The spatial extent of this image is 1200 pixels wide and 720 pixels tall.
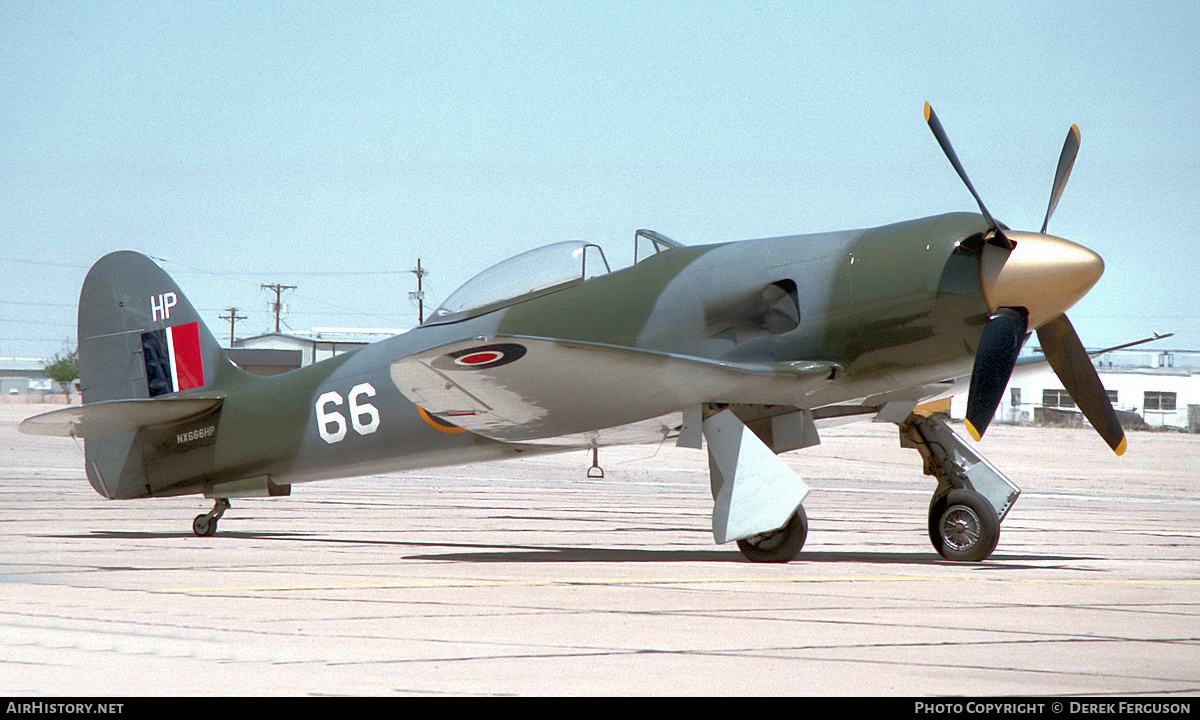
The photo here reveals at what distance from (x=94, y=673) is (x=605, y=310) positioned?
18.0 ft

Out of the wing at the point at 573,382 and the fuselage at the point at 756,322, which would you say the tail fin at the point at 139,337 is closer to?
the fuselage at the point at 756,322

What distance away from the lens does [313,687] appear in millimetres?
3869

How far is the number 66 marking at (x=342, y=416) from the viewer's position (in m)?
10.2

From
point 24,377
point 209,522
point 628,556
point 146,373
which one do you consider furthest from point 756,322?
point 24,377

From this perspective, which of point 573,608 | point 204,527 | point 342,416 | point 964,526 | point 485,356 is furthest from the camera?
point 204,527

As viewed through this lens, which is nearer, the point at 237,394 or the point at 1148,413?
the point at 237,394

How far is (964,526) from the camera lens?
8859 millimetres

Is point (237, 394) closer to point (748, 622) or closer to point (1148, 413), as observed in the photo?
point (748, 622)

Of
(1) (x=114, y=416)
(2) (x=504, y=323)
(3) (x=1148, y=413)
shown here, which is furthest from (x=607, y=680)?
(3) (x=1148, y=413)

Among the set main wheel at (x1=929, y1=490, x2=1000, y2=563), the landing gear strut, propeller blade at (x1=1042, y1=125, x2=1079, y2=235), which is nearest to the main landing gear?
main wheel at (x1=929, y1=490, x2=1000, y2=563)

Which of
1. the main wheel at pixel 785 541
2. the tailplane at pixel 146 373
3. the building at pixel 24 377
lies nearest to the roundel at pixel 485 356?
the main wheel at pixel 785 541

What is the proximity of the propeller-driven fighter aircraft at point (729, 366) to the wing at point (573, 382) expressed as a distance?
19mm

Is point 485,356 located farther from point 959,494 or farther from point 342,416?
point 959,494

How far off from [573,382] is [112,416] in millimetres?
5061
